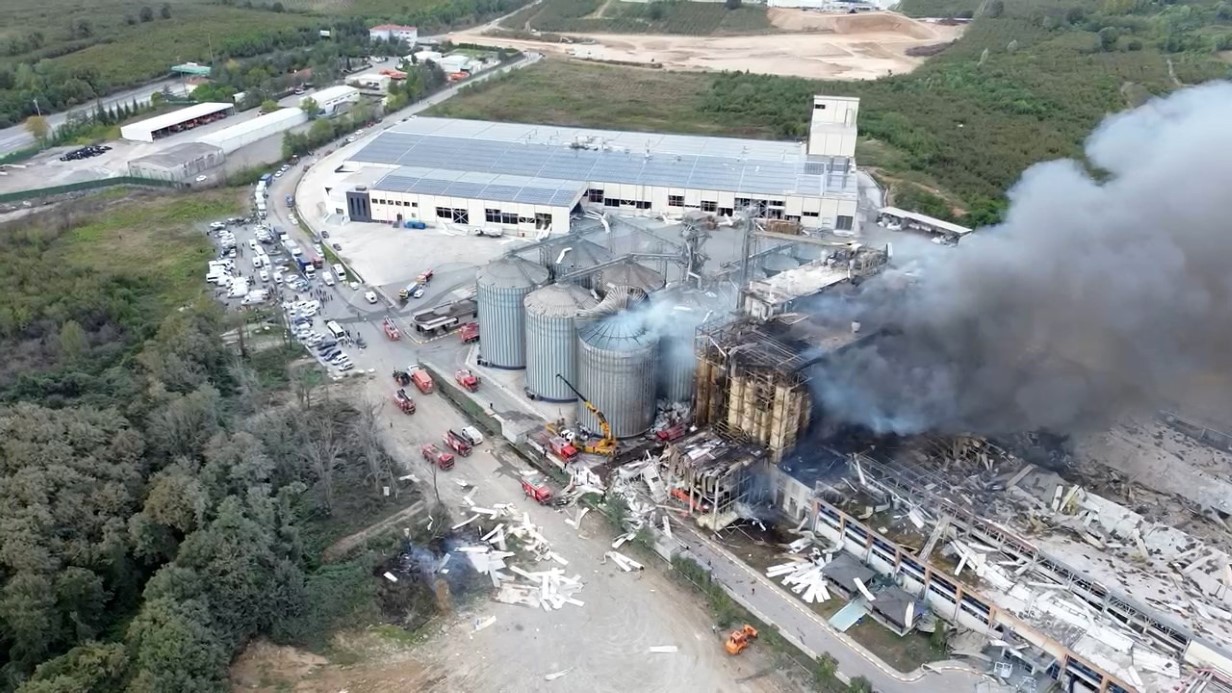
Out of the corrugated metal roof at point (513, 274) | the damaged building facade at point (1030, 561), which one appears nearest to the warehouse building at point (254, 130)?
the corrugated metal roof at point (513, 274)

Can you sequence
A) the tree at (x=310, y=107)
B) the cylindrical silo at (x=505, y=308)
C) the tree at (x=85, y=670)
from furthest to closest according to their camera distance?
the tree at (x=310, y=107) < the cylindrical silo at (x=505, y=308) < the tree at (x=85, y=670)

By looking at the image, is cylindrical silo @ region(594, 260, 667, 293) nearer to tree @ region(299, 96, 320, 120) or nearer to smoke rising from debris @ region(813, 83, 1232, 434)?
smoke rising from debris @ region(813, 83, 1232, 434)

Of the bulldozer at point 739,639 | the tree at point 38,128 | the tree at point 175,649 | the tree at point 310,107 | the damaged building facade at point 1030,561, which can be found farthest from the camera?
the tree at point 310,107

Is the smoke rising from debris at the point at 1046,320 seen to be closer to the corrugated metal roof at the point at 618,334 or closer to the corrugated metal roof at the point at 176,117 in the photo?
the corrugated metal roof at the point at 618,334

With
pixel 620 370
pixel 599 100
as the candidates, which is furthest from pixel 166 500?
pixel 599 100

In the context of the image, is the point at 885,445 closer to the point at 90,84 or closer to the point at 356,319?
the point at 356,319

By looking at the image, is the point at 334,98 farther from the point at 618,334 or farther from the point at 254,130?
the point at 618,334

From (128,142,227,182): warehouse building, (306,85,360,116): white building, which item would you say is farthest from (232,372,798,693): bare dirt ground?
(306,85,360,116): white building
